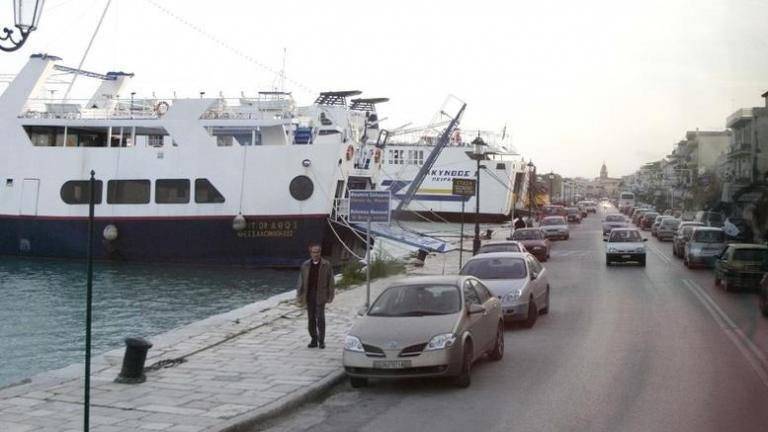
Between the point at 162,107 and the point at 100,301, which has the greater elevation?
the point at 162,107

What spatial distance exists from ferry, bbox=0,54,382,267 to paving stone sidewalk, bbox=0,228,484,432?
1960cm

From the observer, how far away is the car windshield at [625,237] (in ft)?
107

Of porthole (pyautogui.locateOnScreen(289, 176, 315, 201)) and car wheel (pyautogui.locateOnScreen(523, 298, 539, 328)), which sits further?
porthole (pyautogui.locateOnScreen(289, 176, 315, 201))

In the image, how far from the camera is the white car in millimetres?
32000

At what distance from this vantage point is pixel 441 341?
33.4 feet

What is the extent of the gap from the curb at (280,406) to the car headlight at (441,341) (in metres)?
1.50

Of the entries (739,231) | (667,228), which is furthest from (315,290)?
(667,228)

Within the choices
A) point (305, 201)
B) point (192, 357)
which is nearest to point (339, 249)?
point (305, 201)

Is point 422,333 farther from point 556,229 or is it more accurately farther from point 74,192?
point 556,229

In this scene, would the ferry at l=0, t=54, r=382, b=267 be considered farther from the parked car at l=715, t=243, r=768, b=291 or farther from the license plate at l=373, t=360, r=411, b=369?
the license plate at l=373, t=360, r=411, b=369

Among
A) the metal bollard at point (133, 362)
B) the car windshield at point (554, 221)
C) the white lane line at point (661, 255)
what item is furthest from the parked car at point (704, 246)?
the metal bollard at point (133, 362)

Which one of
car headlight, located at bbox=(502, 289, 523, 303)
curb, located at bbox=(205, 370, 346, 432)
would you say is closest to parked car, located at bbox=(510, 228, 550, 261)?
car headlight, located at bbox=(502, 289, 523, 303)

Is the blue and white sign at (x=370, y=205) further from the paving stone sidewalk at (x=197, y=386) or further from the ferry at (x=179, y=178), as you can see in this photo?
the ferry at (x=179, y=178)

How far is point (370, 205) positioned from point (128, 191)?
22961 millimetres
